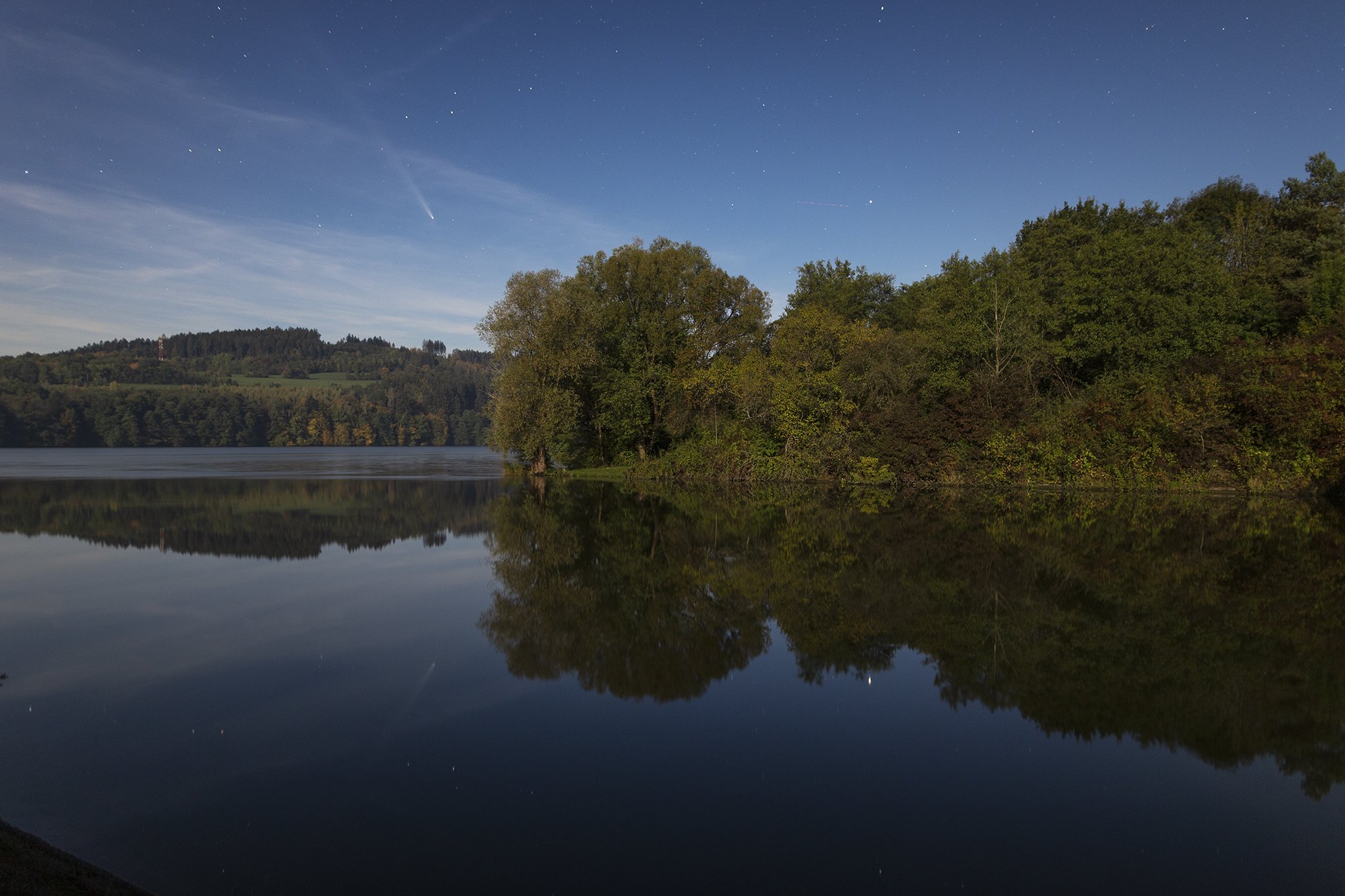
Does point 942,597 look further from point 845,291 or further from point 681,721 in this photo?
point 845,291

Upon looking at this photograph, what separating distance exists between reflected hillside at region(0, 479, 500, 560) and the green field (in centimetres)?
10918

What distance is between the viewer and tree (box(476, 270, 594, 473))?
3994 centimetres

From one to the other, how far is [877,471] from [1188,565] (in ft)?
71.4

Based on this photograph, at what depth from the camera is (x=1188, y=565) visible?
Result: 506 inches

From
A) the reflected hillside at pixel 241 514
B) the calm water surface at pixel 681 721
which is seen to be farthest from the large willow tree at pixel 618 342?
the calm water surface at pixel 681 721

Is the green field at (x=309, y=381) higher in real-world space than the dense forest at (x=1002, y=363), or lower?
higher

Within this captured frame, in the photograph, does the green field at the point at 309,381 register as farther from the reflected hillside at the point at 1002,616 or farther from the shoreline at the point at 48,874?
the shoreline at the point at 48,874

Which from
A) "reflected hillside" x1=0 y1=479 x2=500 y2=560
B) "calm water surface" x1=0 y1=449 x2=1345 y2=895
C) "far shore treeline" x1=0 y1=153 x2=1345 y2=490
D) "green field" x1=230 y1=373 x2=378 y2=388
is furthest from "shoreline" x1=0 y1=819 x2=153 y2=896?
"green field" x1=230 y1=373 x2=378 y2=388

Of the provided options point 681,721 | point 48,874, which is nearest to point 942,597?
point 681,721

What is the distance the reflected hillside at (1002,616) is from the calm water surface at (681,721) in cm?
6

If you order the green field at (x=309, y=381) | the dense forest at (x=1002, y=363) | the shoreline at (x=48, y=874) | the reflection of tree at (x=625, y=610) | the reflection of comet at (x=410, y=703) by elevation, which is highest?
the green field at (x=309, y=381)

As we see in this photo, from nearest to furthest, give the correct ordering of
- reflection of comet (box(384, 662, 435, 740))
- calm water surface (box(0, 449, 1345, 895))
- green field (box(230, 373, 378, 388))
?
calm water surface (box(0, 449, 1345, 895)) → reflection of comet (box(384, 662, 435, 740)) → green field (box(230, 373, 378, 388))

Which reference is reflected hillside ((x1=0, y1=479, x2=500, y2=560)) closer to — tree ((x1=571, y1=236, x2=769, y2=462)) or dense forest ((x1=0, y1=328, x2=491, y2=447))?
tree ((x1=571, y1=236, x2=769, y2=462))

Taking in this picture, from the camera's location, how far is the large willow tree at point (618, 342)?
40.2 meters
